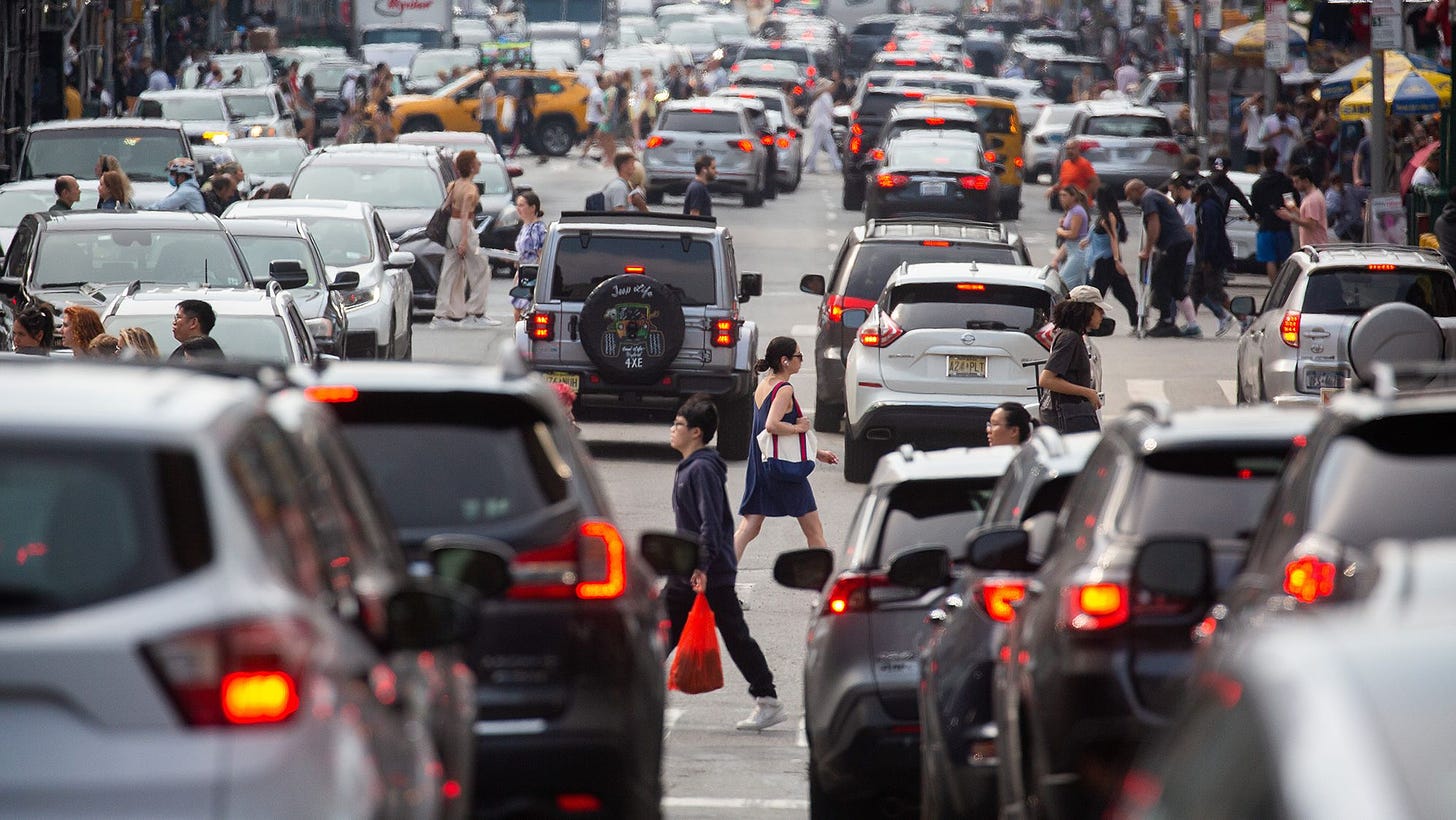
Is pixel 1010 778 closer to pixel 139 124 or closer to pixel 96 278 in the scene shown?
pixel 96 278

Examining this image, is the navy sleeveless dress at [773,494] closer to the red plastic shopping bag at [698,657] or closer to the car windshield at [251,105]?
the red plastic shopping bag at [698,657]

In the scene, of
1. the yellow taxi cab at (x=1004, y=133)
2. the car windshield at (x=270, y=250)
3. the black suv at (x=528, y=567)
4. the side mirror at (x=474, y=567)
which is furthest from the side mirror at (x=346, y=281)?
the yellow taxi cab at (x=1004, y=133)

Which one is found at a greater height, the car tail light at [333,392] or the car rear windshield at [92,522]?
the car rear windshield at [92,522]

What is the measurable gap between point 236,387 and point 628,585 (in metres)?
2.08

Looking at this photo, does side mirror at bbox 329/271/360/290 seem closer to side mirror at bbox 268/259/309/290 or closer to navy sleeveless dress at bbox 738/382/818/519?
side mirror at bbox 268/259/309/290

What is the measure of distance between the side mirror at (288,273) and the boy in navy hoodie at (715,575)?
25.8ft

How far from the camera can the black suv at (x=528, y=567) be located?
638 centimetres

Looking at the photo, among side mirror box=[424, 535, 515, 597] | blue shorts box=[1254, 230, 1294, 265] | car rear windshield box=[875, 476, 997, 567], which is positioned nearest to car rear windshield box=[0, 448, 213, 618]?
side mirror box=[424, 535, 515, 597]

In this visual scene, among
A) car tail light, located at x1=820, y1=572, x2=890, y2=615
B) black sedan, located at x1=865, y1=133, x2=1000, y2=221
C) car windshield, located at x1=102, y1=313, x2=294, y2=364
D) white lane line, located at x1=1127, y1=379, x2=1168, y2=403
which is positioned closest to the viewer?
car tail light, located at x1=820, y1=572, x2=890, y2=615

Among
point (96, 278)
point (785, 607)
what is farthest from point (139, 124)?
point (785, 607)

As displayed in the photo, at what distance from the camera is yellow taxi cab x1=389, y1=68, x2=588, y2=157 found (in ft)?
155

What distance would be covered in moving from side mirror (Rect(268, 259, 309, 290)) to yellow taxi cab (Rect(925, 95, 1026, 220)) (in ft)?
69.8

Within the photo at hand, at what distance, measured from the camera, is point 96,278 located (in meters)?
18.2

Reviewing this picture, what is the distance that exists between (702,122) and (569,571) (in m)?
32.3
